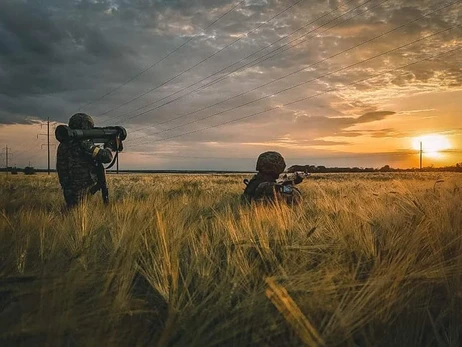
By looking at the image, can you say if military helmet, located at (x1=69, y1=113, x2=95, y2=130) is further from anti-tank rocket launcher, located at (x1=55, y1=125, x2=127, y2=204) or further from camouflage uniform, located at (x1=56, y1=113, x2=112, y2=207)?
anti-tank rocket launcher, located at (x1=55, y1=125, x2=127, y2=204)

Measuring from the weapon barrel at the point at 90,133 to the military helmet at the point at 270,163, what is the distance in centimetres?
293

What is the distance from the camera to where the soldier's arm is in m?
6.70

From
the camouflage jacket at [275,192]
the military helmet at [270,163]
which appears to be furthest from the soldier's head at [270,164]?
the camouflage jacket at [275,192]

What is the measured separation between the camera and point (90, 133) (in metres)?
6.79

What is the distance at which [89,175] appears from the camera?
24.7ft

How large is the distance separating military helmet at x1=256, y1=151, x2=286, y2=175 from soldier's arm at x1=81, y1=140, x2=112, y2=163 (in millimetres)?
3191

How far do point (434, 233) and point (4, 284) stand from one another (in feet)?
9.59

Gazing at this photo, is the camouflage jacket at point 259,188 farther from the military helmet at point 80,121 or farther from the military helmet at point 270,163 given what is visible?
the military helmet at point 80,121

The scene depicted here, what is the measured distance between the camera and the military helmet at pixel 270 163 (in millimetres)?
8180

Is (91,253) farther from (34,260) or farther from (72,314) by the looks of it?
(72,314)

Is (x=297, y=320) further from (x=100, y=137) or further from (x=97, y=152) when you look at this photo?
(x=100, y=137)

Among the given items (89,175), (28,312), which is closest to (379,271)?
(28,312)

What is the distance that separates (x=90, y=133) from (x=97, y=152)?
400 mm

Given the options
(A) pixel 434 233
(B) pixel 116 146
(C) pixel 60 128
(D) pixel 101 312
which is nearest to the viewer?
(D) pixel 101 312
